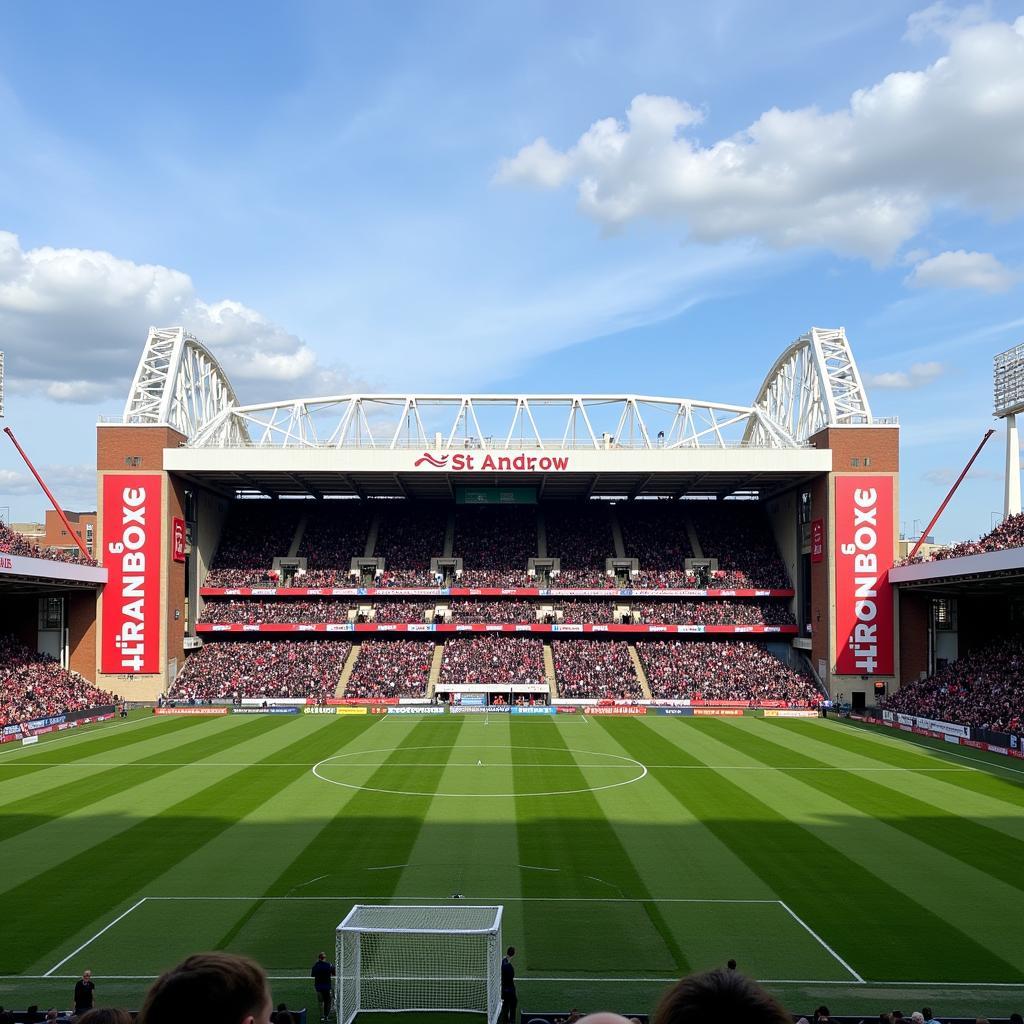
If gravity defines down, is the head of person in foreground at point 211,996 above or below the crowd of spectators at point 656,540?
below

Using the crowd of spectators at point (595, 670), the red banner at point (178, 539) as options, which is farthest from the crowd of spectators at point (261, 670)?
the crowd of spectators at point (595, 670)

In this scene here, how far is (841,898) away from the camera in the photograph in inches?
811

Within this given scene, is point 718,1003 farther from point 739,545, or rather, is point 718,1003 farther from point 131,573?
point 739,545

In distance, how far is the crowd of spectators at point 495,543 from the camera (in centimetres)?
7050

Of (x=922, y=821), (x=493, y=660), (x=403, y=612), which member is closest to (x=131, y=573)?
(x=403, y=612)

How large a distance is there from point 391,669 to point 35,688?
2107 cm

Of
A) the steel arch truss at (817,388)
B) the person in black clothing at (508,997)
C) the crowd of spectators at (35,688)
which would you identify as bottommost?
the person in black clothing at (508,997)

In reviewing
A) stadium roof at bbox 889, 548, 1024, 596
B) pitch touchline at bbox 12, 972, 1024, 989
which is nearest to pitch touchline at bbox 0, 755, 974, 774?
stadium roof at bbox 889, 548, 1024, 596

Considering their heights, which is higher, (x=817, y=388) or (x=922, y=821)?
(x=817, y=388)

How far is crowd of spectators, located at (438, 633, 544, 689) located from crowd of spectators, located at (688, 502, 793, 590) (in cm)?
1506

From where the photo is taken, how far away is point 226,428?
2965 inches

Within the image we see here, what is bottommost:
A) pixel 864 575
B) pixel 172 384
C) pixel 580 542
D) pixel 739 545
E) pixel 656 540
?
pixel 864 575

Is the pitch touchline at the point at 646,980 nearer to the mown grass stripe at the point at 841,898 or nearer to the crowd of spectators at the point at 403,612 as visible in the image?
the mown grass stripe at the point at 841,898

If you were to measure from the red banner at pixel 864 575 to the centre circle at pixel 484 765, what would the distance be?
25.1m
